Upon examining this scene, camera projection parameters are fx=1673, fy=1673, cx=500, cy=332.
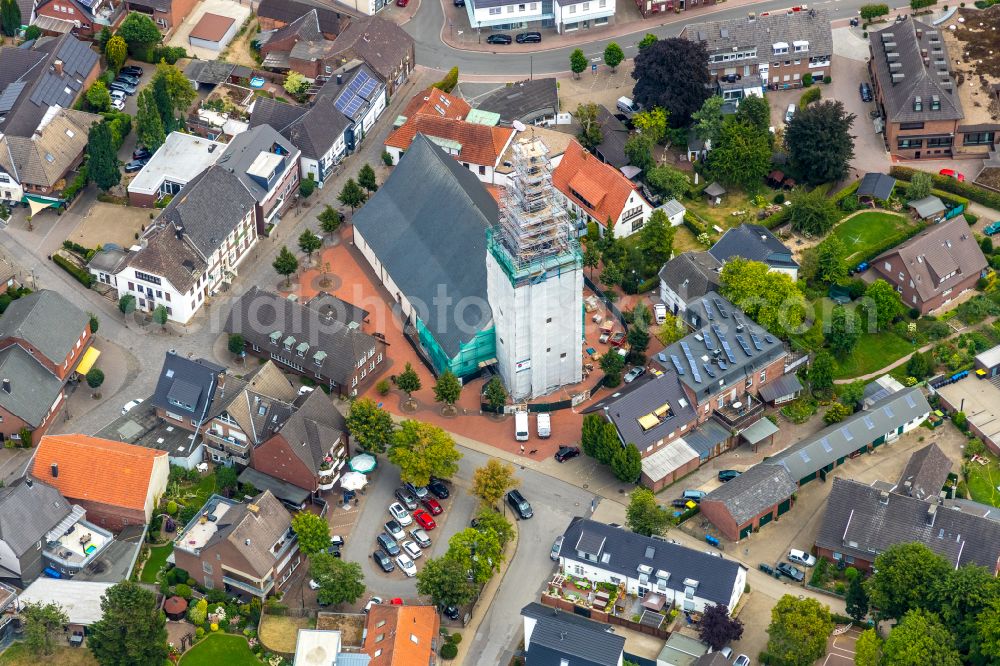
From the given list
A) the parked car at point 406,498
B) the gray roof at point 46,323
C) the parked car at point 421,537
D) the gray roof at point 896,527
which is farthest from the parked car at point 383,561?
the gray roof at point 46,323

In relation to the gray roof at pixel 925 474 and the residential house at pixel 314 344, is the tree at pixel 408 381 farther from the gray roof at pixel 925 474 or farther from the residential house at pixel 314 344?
the gray roof at pixel 925 474

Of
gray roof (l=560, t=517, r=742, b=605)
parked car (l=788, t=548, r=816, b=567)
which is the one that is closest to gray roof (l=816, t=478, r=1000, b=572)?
parked car (l=788, t=548, r=816, b=567)

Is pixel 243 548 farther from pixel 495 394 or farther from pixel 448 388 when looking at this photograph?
pixel 495 394

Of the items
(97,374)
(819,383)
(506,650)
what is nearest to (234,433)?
(97,374)

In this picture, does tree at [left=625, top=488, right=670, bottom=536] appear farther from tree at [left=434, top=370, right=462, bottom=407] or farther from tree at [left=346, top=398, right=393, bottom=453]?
tree at [left=346, top=398, right=393, bottom=453]

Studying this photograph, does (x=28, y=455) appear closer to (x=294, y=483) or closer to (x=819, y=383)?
(x=294, y=483)
